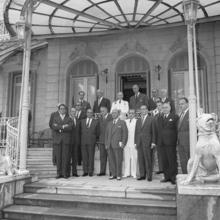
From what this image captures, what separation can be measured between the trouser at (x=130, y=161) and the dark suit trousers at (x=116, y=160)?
443 mm

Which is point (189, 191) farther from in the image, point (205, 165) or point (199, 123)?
point (199, 123)

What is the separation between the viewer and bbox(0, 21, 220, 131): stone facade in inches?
449

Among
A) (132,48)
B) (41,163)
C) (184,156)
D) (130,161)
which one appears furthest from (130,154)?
(132,48)

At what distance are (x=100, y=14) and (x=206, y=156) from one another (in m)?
7.08

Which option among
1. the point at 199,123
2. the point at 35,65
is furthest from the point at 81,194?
the point at 35,65

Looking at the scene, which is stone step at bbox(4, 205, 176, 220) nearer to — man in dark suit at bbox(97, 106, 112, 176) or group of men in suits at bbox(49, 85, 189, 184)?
group of men in suits at bbox(49, 85, 189, 184)

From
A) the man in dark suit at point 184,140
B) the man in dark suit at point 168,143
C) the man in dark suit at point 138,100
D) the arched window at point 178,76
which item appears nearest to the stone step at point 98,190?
the man in dark suit at point 168,143

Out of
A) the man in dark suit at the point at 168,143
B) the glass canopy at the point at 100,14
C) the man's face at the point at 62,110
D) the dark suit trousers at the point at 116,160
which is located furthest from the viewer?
the glass canopy at the point at 100,14

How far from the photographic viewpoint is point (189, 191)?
4645 mm

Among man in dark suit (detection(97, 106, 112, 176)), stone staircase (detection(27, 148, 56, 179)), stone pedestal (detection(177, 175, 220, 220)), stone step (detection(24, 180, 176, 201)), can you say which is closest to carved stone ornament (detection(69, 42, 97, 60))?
stone staircase (detection(27, 148, 56, 179))

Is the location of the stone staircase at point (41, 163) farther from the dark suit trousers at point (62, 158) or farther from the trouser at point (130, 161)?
the trouser at point (130, 161)

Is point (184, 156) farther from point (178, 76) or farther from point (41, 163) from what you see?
point (178, 76)

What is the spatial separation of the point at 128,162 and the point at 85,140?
4.14 feet

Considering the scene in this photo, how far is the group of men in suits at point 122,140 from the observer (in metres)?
6.73
